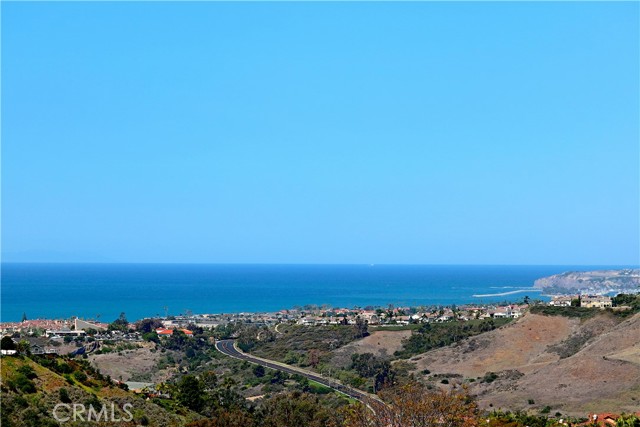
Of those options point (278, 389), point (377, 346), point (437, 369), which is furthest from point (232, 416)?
point (377, 346)

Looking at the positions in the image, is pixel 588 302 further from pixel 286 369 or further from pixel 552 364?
pixel 286 369

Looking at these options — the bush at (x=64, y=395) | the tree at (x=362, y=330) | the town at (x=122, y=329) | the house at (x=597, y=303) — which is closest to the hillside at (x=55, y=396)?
the bush at (x=64, y=395)

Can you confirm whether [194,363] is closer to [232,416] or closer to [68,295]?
[232,416]

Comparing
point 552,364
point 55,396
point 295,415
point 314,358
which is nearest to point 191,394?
point 295,415

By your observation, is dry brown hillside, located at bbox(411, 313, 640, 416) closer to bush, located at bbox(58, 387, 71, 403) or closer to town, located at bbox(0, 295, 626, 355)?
town, located at bbox(0, 295, 626, 355)

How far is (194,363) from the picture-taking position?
71.9 meters

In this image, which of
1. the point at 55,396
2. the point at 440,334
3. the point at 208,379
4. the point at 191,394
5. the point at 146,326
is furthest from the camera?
the point at 146,326

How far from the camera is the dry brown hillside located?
49.2 m

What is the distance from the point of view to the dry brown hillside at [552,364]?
→ 49.2 metres

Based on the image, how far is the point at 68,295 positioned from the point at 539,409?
172104mm

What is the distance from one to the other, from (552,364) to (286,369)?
78.6ft

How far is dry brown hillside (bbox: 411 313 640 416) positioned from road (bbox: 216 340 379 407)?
9069mm

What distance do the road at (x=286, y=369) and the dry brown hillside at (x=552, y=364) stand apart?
9.07 metres

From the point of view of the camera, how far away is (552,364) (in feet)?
201
